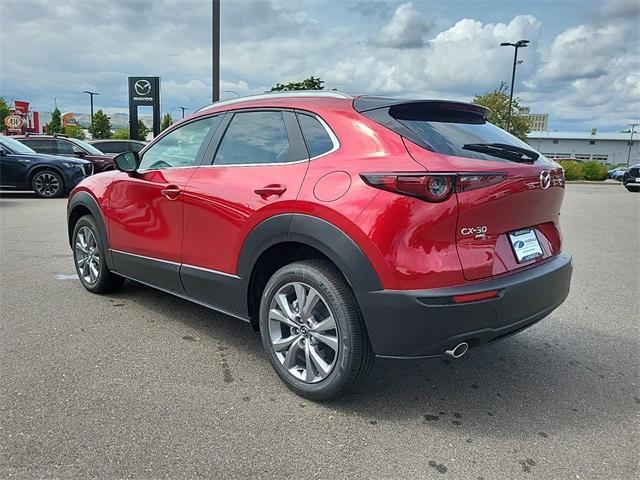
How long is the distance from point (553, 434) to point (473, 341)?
64 centimetres

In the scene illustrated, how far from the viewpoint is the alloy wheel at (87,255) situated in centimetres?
464

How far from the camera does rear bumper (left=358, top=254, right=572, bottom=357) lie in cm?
238

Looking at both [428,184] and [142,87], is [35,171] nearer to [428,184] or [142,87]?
[142,87]

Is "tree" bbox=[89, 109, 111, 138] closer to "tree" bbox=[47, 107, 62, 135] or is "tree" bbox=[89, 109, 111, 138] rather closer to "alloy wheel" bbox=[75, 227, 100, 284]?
"tree" bbox=[47, 107, 62, 135]

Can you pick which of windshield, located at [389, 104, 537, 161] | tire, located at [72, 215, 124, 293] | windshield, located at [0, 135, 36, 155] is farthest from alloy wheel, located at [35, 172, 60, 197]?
windshield, located at [389, 104, 537, 161]

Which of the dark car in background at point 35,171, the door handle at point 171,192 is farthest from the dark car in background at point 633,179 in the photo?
the door handle at point 171,192

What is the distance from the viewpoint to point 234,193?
3100mm

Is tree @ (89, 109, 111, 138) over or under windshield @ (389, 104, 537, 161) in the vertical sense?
over

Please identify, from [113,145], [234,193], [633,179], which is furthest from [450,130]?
[633,179]

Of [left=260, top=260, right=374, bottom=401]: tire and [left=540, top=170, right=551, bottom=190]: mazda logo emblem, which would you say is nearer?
[left=260, top=260, right=374, bottom=401]: tire

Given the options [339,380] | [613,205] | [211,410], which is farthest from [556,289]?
[613,205]

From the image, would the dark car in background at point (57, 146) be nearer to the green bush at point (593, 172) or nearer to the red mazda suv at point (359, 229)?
the red mazda suv at point (359, 229)

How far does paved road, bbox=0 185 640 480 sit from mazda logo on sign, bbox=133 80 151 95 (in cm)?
1909

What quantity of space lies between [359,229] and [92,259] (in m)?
3.24
